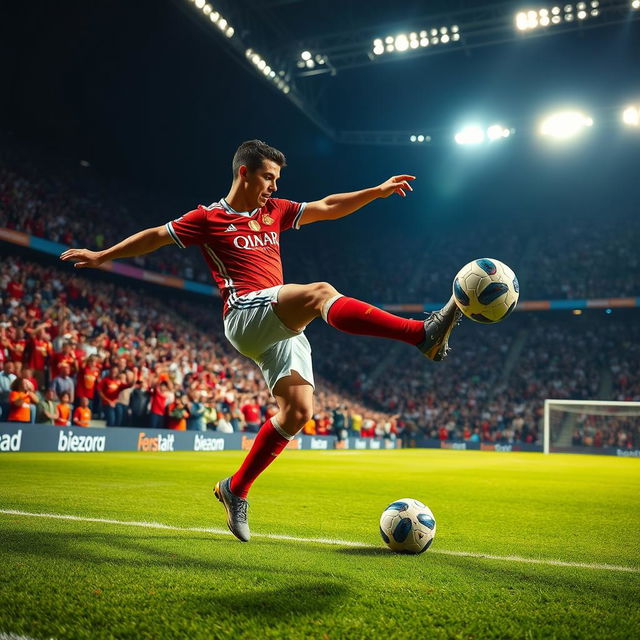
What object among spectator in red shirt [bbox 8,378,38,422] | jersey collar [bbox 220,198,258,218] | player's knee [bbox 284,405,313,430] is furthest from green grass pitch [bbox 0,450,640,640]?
spectator in red shirt [bbox 8,378,38,422]

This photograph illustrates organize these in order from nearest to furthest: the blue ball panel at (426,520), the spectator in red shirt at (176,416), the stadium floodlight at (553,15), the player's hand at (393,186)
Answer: the blue ball panel at (426,520) → the player's hand at (393,186) → the spectator in red shirt at (176,416) → the stadium floodlight at (553,15)

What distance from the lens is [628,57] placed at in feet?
76.7

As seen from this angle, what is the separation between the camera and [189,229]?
3994 millimetres

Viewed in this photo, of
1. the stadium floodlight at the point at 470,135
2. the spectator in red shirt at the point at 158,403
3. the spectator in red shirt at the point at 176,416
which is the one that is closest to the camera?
the spectator in red shirt at the point at 158,403

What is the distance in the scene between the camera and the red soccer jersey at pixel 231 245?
397 centimetres

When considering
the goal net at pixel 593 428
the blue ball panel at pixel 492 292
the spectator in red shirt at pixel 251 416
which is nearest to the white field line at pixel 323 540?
the blue ball panel at pixel 492 292

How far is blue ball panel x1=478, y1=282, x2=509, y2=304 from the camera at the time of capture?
3318 millimetres

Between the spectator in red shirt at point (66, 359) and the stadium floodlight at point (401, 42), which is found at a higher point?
the stadium floodlight at point (401, 42)

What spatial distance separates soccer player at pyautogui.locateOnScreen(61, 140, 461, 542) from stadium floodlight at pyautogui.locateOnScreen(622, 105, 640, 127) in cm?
2566

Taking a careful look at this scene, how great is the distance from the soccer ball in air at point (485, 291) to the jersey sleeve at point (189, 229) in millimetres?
1676

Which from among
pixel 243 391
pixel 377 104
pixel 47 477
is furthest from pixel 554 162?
pixel 47 477

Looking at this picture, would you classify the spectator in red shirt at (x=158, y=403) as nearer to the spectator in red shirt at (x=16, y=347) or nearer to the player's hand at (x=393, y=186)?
the spectator in red shirt at (x=16, y=347)

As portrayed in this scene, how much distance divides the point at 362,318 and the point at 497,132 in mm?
27603

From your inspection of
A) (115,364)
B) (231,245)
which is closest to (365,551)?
(231,245)
